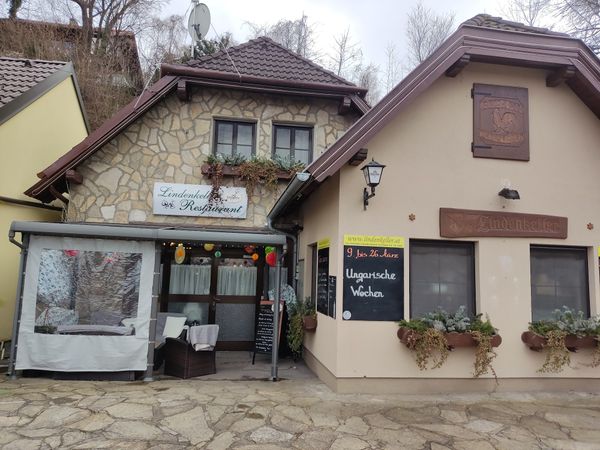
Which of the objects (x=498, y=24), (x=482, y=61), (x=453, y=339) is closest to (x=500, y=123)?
(x=482, y=61)

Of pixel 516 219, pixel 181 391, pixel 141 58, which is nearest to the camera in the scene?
pixel 181 391

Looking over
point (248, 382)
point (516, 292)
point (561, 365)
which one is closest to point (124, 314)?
point (248, 382)

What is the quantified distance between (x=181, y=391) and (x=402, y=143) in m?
4.44

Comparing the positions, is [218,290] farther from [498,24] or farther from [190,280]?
[498,24]

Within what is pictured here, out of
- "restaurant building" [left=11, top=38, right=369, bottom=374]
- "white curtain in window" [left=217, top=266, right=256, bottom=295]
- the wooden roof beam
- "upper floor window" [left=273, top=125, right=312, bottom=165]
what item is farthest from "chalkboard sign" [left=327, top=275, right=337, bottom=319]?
the wooden roof beam

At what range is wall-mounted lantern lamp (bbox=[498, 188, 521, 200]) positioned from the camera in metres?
5.76

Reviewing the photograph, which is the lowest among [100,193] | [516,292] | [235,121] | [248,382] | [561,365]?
[248,382]

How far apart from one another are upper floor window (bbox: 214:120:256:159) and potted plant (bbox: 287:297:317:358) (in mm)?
3235

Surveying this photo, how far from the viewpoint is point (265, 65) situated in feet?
28.9

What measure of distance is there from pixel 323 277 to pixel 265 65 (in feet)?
15.7

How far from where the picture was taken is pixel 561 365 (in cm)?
569

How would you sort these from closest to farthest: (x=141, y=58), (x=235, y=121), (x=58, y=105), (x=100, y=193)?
(x=100, y=193), (x=235, y=121), (x=58, y=105), (x=141, y=58)

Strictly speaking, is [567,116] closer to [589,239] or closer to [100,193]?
[589,239]

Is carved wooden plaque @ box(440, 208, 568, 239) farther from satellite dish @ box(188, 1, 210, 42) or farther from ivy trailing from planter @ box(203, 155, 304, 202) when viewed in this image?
satellite dish @ box(188, 1, 210, 42)
